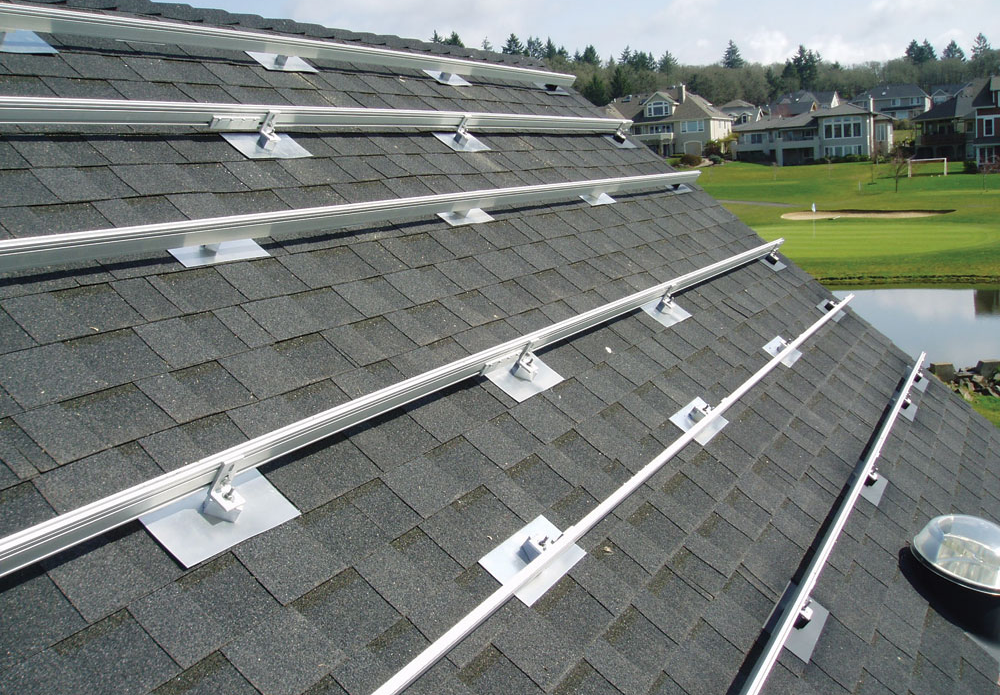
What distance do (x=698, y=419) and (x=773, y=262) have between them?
4261 mm

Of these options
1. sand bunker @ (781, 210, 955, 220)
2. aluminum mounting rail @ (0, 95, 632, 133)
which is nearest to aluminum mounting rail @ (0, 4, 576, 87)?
aluminum mounting rail @ (0, 95, 632, 133)

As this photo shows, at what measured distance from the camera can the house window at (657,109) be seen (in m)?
92.4

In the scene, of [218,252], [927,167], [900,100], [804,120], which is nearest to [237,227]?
[218,252]

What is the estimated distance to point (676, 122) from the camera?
91.9 metres

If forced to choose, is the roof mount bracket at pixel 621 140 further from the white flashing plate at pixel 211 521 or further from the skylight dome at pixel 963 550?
the white flashing plate at pixel 211 521

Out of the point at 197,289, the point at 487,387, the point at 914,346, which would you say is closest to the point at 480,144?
the point at 487,387

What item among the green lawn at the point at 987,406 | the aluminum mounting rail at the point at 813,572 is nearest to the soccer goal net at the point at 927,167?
the green lawn at the point at 987,406

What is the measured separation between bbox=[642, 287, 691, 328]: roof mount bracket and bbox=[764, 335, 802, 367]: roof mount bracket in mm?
879

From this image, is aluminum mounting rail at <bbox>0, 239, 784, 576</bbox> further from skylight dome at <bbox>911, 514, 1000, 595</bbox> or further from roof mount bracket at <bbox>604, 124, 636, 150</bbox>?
roof mount bracket at <bbox>604, 124, 636, 150</bbox>

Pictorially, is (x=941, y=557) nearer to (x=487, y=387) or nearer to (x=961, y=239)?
(x=487, y=387)

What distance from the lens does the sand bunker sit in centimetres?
4925

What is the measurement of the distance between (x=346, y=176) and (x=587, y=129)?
4408mm

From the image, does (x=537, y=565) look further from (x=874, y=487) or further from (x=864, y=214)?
(x=864, y=214)

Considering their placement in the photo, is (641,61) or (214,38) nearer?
(214,38)
